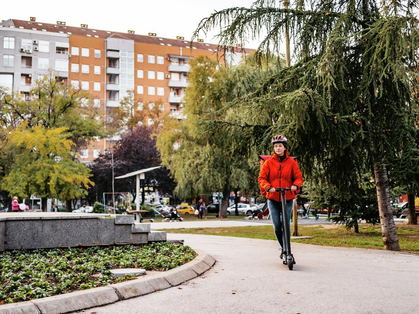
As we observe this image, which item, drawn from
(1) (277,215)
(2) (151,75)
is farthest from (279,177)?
(2) (151,75)

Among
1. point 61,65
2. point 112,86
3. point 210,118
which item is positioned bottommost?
point 210,118

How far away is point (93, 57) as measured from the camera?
83.9 meters

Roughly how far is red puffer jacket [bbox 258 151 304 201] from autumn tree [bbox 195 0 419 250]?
1943mm

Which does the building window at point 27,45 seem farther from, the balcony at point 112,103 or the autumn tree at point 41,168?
the autumn tree at point 41,168

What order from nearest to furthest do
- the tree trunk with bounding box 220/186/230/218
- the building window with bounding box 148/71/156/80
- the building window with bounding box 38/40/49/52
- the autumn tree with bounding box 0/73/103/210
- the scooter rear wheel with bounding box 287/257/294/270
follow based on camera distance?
1. the scooter rear wheel with bounding box 287/257/294/270
2. the autumn tree with bounding box 0/73/103/210
3. the tree trunk with bounding box 220/186/230/218
4. the building window with bounding box 38/40/49/52
5. the building window with bounding box 148/71/156/80

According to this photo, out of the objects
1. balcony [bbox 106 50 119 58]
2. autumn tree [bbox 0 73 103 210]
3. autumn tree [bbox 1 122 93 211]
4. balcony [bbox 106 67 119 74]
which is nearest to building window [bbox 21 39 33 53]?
balcony [bbox 106 50 119 58]

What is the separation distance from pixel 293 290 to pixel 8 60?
7700 centimetres

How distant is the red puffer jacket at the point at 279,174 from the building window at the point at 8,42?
74961mm

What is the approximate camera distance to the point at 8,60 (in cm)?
7394

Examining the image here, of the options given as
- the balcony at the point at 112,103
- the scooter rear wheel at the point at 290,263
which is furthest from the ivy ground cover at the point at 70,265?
the balcony at the point at 112,103

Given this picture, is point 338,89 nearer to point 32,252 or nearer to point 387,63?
point 387,63

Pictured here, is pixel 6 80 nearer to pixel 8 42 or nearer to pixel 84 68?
pixel 8 42

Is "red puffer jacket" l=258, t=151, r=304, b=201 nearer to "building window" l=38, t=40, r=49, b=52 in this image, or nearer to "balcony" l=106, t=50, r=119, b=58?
"building window" l=38, t=40, r=49, b=52

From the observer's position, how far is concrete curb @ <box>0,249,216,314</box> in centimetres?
449
